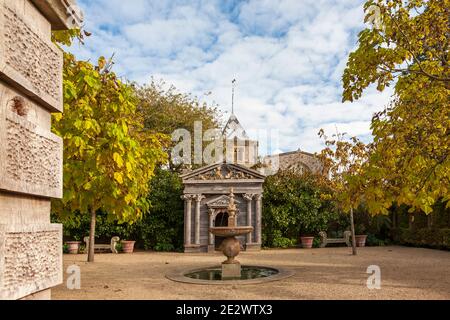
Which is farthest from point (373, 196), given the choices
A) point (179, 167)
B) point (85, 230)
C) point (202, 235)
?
point (179, 167)

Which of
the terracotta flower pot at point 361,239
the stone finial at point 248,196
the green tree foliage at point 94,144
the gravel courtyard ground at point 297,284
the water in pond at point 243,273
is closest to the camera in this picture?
the green tree foliage at point 94,144

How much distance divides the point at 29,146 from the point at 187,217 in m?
16.5

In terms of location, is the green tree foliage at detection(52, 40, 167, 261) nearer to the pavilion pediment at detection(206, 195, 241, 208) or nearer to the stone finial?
the pavilion pediment at detection(206, 195, 241, 208)

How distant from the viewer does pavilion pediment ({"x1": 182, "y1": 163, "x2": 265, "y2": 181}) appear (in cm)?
1886

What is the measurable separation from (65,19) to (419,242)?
799 inches

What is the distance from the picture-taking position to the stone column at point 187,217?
721 inches

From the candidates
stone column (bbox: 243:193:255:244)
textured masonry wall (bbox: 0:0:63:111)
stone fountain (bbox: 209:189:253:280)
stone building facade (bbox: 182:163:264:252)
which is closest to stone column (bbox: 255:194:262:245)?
stone building facade (bbox: 182:163:264:252)

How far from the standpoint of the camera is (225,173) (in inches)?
755

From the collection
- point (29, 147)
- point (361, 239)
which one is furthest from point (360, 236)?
point (29, 147)

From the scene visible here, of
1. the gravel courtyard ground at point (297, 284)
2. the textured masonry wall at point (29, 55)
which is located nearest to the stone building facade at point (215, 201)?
the gravel courtyard ground at point (297, 284)

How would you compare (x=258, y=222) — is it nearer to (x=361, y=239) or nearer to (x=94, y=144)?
(x=361, y=239)

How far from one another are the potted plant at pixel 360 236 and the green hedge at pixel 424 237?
1.92 m

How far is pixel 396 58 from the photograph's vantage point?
22.2 feet

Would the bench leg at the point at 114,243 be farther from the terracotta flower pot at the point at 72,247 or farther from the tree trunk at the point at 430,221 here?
the tree trunk at the point at 430,221
